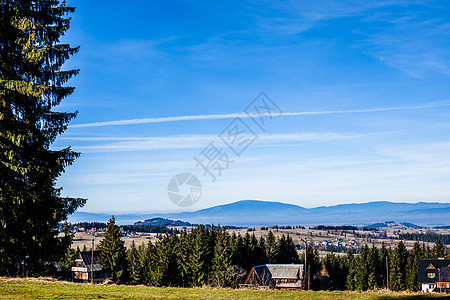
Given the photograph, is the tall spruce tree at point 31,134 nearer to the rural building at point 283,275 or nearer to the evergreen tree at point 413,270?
the rural building at point 283,275

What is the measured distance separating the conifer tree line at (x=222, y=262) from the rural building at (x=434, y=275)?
2.19 metres

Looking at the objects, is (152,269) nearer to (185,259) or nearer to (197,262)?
(185,259)

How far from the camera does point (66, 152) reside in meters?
16.4

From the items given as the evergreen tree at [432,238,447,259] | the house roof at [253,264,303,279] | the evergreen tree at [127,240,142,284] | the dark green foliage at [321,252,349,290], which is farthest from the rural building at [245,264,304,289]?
the evergreen tree at [432,238,447,259]

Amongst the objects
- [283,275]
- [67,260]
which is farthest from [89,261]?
[67,260]

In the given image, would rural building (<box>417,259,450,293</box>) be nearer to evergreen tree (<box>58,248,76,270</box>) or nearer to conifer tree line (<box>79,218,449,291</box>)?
conifer tree line (<box>79,218,449,291</box>)

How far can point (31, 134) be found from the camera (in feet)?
51.3

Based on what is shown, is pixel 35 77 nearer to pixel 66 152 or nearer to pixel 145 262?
pixel 66 152

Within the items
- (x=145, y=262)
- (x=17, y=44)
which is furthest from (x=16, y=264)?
(x=145, y=262)

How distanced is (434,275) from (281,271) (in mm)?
29922

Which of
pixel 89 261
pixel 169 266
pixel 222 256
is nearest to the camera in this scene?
pixel 169 266

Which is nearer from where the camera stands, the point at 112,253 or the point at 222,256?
the point at 112,253

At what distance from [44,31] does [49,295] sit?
10.3 meters

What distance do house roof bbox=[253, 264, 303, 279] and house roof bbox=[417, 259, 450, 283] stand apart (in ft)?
81.3
